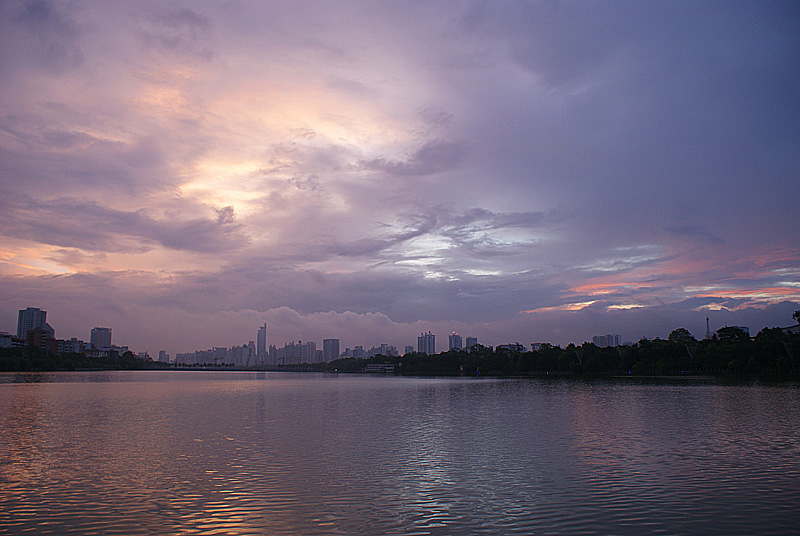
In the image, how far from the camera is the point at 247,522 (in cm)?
1101

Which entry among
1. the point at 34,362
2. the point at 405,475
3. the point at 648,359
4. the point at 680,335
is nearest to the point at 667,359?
the point at 648,359

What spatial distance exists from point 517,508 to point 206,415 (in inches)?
962

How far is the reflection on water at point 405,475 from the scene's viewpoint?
36.2 feet

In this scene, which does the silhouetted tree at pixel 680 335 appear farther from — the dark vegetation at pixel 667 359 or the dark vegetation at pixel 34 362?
the dark vegetation at pixel 34 362

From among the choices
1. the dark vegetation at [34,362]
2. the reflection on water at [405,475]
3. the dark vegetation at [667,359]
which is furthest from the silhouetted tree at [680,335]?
the dark vegetation at [34,362]

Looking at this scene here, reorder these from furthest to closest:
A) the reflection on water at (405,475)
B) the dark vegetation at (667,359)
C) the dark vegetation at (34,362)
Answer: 1. the dark vegetation at (34,362)
2. the dark vegetation at (667,359)
3. the reflection on water at (405,475)

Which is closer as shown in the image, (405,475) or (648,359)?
(405,475)

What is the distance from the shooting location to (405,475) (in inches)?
606

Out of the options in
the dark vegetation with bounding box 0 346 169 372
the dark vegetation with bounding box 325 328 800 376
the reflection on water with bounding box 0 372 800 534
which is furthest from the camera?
the dark vegetation with bounding box 0 346 169 372

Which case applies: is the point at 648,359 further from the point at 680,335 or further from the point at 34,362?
the point at 34,362

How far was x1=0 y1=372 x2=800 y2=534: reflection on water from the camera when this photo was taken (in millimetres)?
11039

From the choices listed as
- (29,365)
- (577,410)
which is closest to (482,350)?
(29,365)

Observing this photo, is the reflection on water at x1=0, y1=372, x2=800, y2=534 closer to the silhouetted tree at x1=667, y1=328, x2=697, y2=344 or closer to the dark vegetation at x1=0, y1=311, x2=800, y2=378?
the dark vegetation at x1=0, y1=311, x2=800, y2=378

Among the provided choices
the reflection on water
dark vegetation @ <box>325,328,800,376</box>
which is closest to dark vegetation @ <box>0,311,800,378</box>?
dark vegetation @ <box>325,328,800,376</box>
